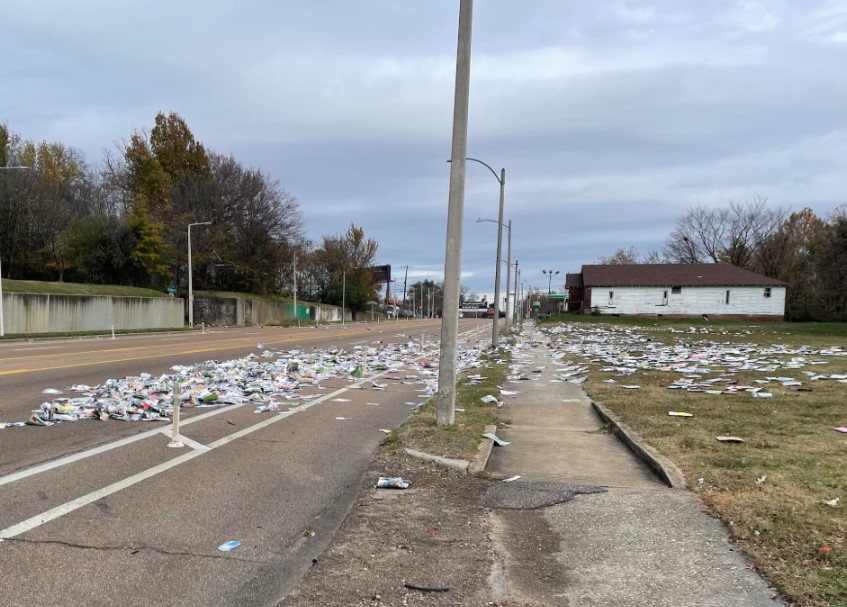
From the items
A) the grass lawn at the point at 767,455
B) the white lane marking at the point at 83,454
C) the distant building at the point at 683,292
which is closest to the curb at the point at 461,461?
the grass lawn at the point at 767,455

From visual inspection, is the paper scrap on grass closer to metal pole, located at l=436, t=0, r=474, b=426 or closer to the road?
metal pole, located at l=436, t=0, r=474, b=426

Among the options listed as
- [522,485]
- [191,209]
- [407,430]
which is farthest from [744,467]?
[191,209]

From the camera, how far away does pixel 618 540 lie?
441 centimetres

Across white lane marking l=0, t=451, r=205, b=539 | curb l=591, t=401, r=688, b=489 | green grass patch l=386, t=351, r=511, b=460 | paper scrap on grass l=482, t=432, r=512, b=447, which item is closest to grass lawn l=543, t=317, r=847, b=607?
curb l=591, t=401, r=688, b=489

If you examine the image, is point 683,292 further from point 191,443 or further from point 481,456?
point 191,443

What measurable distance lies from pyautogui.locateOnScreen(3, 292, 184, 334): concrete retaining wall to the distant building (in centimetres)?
4524

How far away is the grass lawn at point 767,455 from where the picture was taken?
12.7 feet

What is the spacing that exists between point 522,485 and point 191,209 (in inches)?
2236

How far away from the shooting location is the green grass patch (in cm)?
686

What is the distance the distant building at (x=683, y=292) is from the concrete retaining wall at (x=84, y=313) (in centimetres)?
4524

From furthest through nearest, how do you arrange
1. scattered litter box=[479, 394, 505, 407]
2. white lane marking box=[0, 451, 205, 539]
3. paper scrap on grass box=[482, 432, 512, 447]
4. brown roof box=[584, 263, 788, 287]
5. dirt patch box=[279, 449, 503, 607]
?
brown roof box=[584, 263, 788, 287] < scattered litter box=[479, 394, 505, 407] < paper scrap on grass box=[482, 432, 512, 447] < white lane marking box=[0, 451, 205, 539] < dirt patch box=[279, 449, 503, 607]

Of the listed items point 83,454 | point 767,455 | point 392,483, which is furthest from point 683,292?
point 83,454

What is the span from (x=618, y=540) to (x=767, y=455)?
3070 mm

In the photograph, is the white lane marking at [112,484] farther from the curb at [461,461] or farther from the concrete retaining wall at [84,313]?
the concrete retaining wall at [84,313]
